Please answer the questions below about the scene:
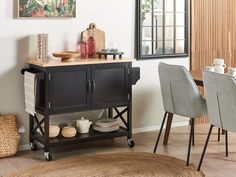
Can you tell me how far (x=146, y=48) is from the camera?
5.35 meters

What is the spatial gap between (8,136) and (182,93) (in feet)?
5.43

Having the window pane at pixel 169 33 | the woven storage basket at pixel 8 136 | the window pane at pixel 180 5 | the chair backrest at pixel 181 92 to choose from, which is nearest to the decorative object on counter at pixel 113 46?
the chair backrest at pixel 181 92

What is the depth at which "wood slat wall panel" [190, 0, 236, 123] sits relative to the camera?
5637 mm

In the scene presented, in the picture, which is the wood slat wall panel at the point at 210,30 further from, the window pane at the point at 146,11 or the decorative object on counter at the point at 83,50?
the decorative object on counter at the point at 83,50

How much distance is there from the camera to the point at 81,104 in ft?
14.8

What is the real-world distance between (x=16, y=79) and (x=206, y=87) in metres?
1.82

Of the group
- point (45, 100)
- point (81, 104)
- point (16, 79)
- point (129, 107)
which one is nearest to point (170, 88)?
point (129, 107)

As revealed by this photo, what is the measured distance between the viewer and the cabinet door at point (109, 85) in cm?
457

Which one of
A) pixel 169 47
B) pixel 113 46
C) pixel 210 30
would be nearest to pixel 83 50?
pixel 113 46

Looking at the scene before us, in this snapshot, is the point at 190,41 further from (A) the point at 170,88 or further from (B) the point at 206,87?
(B) the point at 206,87

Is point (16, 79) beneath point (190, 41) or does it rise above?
beneath

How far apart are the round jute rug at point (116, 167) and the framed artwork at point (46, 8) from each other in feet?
4.62

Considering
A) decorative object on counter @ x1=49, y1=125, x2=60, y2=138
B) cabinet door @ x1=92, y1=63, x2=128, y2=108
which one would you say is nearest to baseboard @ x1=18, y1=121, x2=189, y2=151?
decorative object on counter @ x1=49, y1=125, x2=60, y2=138

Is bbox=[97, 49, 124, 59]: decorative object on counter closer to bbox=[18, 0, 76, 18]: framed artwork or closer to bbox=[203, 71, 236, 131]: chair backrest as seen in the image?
bbox=[18, 0, 76, 18]: framed artwork
